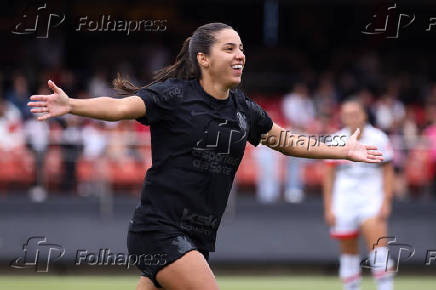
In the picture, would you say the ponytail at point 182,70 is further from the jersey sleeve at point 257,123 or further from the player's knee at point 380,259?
the player's knee at point 380,259

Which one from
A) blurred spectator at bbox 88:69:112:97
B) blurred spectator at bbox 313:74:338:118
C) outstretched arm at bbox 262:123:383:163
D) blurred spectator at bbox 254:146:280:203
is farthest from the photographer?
blurred spectator at bbox 313:74:338:118

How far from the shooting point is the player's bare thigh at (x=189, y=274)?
5422 mm

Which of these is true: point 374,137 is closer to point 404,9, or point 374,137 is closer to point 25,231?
point 25,231

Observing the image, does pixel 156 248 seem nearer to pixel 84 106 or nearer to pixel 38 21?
pixel 84 106

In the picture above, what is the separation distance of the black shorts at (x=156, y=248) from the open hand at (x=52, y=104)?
1.04m

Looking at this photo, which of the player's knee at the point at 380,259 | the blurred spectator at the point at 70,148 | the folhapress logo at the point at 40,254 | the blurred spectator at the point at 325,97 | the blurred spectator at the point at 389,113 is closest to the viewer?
the player's knee at the point at 380,259

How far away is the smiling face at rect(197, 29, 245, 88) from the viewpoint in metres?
5.74

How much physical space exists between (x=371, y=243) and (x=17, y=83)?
709 centimetres

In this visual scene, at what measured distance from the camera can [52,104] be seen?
499 cm

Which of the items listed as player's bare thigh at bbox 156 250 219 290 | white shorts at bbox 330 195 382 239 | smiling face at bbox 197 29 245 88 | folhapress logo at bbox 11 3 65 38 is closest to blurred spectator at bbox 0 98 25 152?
folhapress logo at bbox 11 3 65 38

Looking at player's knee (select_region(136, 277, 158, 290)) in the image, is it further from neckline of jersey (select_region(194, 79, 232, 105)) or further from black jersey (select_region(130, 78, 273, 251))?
neckline of jersey (select_region(194, 79, 232, 105))

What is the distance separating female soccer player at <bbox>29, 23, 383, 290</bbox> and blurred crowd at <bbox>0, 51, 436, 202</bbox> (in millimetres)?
7584

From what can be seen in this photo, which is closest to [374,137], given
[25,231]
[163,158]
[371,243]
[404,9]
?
[371,243]

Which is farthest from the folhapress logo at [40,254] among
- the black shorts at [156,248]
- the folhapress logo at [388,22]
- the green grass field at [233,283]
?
the black shorts at [156,248]
